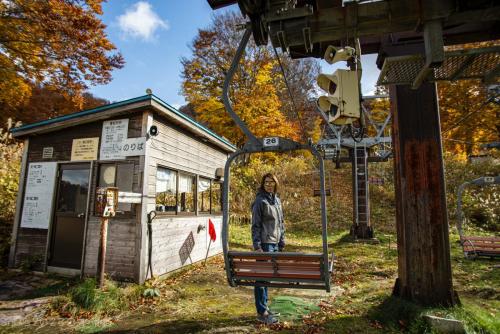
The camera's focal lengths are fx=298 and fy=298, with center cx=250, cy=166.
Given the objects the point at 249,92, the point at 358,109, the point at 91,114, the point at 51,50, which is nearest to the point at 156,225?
the point at 91,114

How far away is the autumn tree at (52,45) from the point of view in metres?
10.0

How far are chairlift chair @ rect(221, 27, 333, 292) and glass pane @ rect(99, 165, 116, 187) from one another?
14.3ft

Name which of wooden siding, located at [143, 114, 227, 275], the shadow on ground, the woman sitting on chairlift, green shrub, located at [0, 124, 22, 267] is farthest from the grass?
green shrub, located at [0, 124, 22, 267]

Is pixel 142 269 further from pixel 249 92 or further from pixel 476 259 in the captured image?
pixel 249 92

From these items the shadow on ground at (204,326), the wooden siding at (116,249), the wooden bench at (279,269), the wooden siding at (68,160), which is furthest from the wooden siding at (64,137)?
the wooden bench at (279,269)

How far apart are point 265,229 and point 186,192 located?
191 inches

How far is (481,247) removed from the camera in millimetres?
9180

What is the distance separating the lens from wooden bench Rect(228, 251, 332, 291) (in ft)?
12.7

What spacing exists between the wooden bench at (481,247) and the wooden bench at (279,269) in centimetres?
781

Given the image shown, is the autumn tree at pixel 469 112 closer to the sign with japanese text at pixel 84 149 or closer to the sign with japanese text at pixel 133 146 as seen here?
the sign with japanese text at pixel 133 146

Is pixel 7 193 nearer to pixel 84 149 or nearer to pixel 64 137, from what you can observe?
pixel 64 137

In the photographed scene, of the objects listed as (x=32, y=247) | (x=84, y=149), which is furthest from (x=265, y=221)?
(x=32, y=247)

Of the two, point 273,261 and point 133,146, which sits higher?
point 133,146

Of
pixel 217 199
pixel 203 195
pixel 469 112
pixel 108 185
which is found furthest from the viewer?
pixel 469 112
